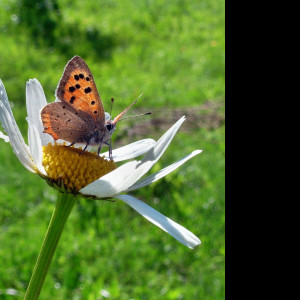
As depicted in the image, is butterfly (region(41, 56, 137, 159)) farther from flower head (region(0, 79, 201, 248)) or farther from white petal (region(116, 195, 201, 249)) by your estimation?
white petal (region(116, 195, 201, 249))

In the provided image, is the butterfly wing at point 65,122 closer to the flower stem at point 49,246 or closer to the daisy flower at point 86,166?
the daisy flower at point 86,166

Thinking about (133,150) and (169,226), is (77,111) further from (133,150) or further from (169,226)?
(169,226)

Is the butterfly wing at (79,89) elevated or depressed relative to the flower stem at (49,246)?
elevated

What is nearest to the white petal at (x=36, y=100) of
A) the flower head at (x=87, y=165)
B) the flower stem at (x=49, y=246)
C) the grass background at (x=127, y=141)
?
the flower head at (x=87, y=165)

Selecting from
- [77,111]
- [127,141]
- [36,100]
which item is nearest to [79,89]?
[77,111]

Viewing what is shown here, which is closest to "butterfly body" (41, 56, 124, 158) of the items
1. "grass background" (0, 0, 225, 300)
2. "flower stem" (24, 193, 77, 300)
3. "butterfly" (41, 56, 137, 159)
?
"butterfly" (41, 56, 137, 159)
